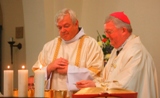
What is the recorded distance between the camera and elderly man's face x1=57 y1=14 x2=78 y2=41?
3020mm

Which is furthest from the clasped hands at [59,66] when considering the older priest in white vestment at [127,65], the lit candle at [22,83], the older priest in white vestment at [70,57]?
the lit candle at [22,83]

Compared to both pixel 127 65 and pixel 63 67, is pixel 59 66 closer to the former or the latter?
pixel 63 67

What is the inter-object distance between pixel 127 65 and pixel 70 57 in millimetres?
849

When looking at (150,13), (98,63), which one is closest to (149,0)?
(150,13)

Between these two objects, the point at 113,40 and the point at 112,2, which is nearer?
the point at 113,40

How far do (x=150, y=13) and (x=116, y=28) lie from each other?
1583 mm

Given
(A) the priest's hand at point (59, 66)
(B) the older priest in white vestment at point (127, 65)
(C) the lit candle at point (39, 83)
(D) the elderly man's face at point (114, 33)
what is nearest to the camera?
(C) the lit candle at point (39, 83)

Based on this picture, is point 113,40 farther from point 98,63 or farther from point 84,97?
point 84,97

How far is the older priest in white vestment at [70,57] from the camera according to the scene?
295 centimetres

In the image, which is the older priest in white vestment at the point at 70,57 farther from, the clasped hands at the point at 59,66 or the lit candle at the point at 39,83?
the lit candle at the point at 39,83

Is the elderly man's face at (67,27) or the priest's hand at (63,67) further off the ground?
the elderly man's face at (67,27)

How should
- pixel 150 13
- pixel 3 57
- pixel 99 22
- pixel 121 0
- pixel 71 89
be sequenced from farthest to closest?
pixel 3 57 → pixel 99 22 → pixel 121 0 → pixel 150 13 → pixel 71 89

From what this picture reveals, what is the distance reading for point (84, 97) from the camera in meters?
1.75

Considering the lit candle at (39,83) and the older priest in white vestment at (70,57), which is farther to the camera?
the older priest in white vestment at (70,57)
